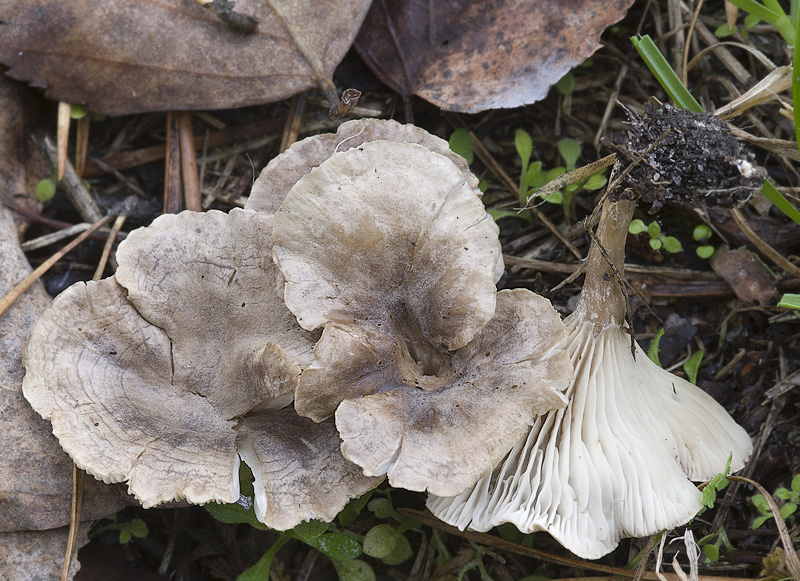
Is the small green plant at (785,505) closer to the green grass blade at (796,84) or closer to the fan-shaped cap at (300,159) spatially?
the green grass blade at (796,84)

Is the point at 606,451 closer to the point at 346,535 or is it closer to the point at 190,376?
the point at 346,535

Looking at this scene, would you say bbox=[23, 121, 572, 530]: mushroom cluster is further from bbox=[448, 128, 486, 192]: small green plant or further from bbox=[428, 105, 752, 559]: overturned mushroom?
bbox=[448, 128, 486, 192]: small green plant

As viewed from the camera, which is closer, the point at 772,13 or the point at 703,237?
the point at 772,13

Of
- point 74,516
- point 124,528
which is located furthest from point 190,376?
point 124,528

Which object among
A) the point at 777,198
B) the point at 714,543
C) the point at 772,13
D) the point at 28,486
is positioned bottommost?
the point at 714,543

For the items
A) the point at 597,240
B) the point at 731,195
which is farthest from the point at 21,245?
the point at 731,195

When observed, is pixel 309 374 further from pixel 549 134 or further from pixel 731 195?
pixel 549 134

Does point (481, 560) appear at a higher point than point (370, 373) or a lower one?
lower
